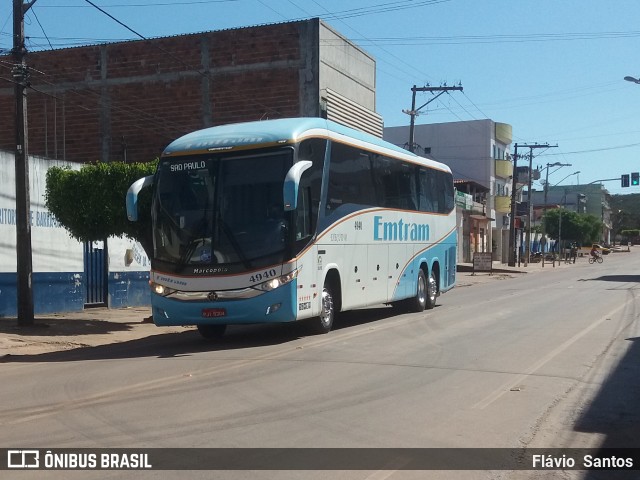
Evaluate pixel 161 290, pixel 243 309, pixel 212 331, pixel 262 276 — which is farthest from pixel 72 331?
pixel 262 276

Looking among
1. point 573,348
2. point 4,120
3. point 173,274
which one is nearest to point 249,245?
point 173,274

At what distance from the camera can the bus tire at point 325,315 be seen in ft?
50.2

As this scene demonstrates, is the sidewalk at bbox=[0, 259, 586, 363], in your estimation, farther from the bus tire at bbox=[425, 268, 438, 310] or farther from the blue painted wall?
the bus tire at bbox=[425, 268, 438, 310]

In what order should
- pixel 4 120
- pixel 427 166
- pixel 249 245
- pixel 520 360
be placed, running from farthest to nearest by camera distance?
pixel 4 120
pixel 427 166
pixel 249 245
pixel 520 360

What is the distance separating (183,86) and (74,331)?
17.0 meters

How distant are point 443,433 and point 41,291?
1496 centimetres

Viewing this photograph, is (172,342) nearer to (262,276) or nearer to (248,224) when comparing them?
(262,276)

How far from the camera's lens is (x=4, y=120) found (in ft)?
111

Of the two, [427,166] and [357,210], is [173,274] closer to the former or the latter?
[357,210]

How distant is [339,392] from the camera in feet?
31.3

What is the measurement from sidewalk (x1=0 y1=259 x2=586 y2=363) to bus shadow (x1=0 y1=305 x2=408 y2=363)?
44mm

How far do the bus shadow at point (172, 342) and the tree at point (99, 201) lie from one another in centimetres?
217

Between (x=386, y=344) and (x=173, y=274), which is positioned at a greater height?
(x=173, y=274)

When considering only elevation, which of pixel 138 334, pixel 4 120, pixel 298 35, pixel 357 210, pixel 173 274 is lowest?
pixel 138 334
